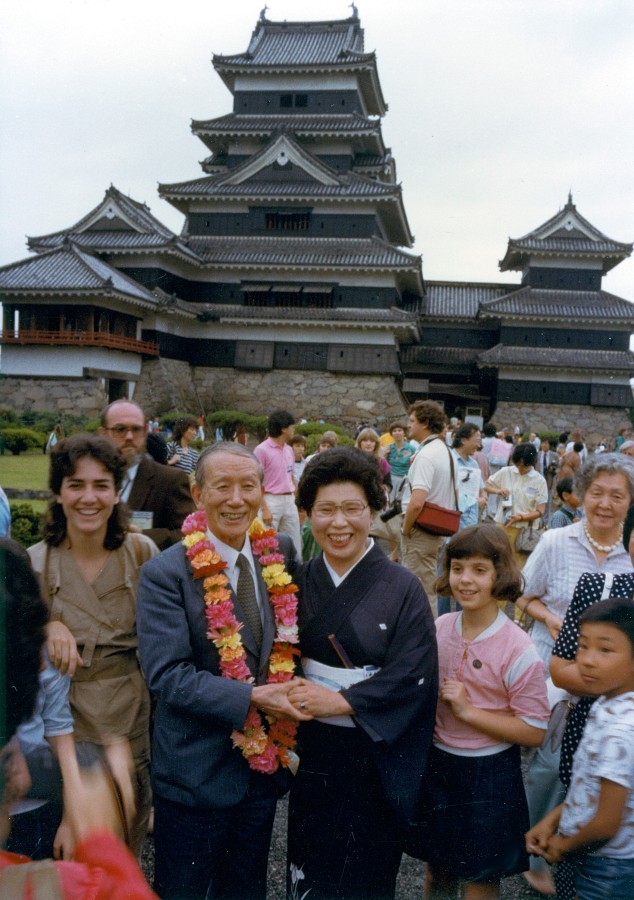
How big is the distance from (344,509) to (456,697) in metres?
0.79

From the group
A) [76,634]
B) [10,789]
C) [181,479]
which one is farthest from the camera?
[181,479]

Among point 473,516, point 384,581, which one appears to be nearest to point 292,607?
point 384,581

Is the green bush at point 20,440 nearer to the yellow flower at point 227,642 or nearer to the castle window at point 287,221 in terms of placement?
the castle window at point 287,221

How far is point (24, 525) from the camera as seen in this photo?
7.29 metres

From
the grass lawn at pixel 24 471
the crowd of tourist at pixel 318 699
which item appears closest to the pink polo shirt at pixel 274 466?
the grass lawn at pixel 24 471

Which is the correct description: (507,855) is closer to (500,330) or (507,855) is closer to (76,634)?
(76,634)

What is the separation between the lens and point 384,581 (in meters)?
2.45

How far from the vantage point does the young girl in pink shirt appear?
2.51 m

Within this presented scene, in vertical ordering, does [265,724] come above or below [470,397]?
below

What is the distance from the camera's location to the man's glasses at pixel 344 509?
248cm

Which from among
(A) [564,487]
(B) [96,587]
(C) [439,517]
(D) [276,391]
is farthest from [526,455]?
(D) [276,391]

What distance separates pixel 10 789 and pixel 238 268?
87.9ft

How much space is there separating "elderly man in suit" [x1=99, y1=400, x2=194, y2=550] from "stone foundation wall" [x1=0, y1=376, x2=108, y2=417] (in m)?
20.8

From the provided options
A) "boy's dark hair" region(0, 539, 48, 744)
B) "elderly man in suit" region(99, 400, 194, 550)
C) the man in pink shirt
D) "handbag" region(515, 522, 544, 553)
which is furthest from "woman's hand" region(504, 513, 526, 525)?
"boy's dark hair" region(0, 539, 48, 744)
